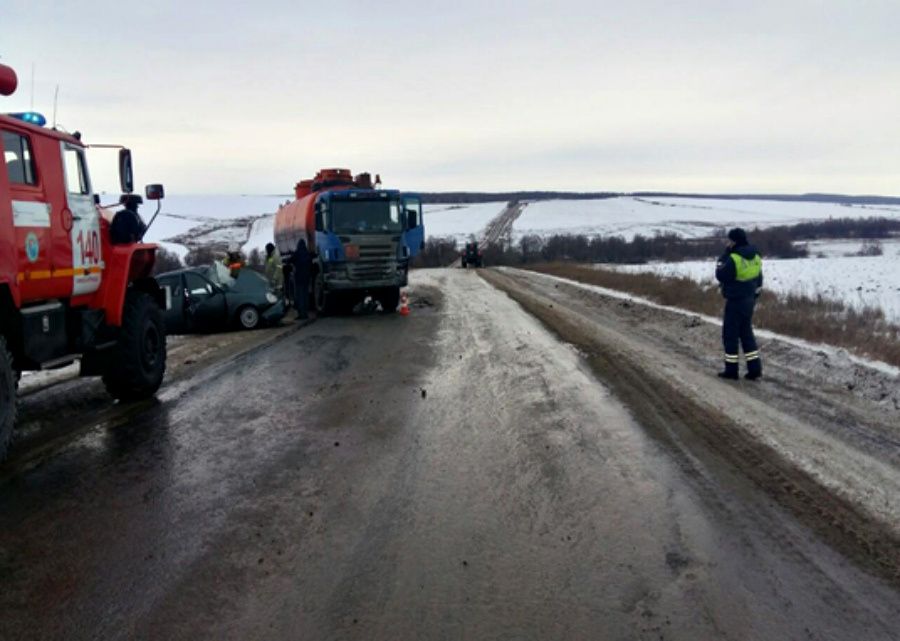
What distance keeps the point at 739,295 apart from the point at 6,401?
8.35m

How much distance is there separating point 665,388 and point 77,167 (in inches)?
268

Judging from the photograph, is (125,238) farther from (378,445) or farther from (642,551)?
(642,551)

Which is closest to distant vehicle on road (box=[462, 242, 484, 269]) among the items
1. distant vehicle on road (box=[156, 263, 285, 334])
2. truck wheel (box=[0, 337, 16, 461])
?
distant vehicle on road (box=[156, 263, 285, 334])

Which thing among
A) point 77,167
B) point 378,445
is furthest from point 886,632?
point 77,167

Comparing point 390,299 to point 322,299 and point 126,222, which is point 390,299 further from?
point 126,222

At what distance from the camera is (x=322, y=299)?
19.0 metres

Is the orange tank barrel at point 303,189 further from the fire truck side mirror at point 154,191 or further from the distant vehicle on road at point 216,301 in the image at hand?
the fire truck side mirror at point 154,191

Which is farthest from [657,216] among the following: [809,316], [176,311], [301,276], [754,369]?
[754,369]

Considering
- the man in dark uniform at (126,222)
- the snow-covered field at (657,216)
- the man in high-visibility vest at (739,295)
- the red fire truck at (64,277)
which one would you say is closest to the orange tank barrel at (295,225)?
the red fire truck at (64,277)

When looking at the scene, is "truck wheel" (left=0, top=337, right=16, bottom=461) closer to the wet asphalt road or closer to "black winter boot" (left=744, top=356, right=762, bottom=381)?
the wet asphalt road

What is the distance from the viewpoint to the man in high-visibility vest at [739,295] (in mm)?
9648

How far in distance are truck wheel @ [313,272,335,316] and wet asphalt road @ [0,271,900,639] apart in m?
11.1

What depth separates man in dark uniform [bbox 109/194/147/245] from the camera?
8289mm

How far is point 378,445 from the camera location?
642 cm
